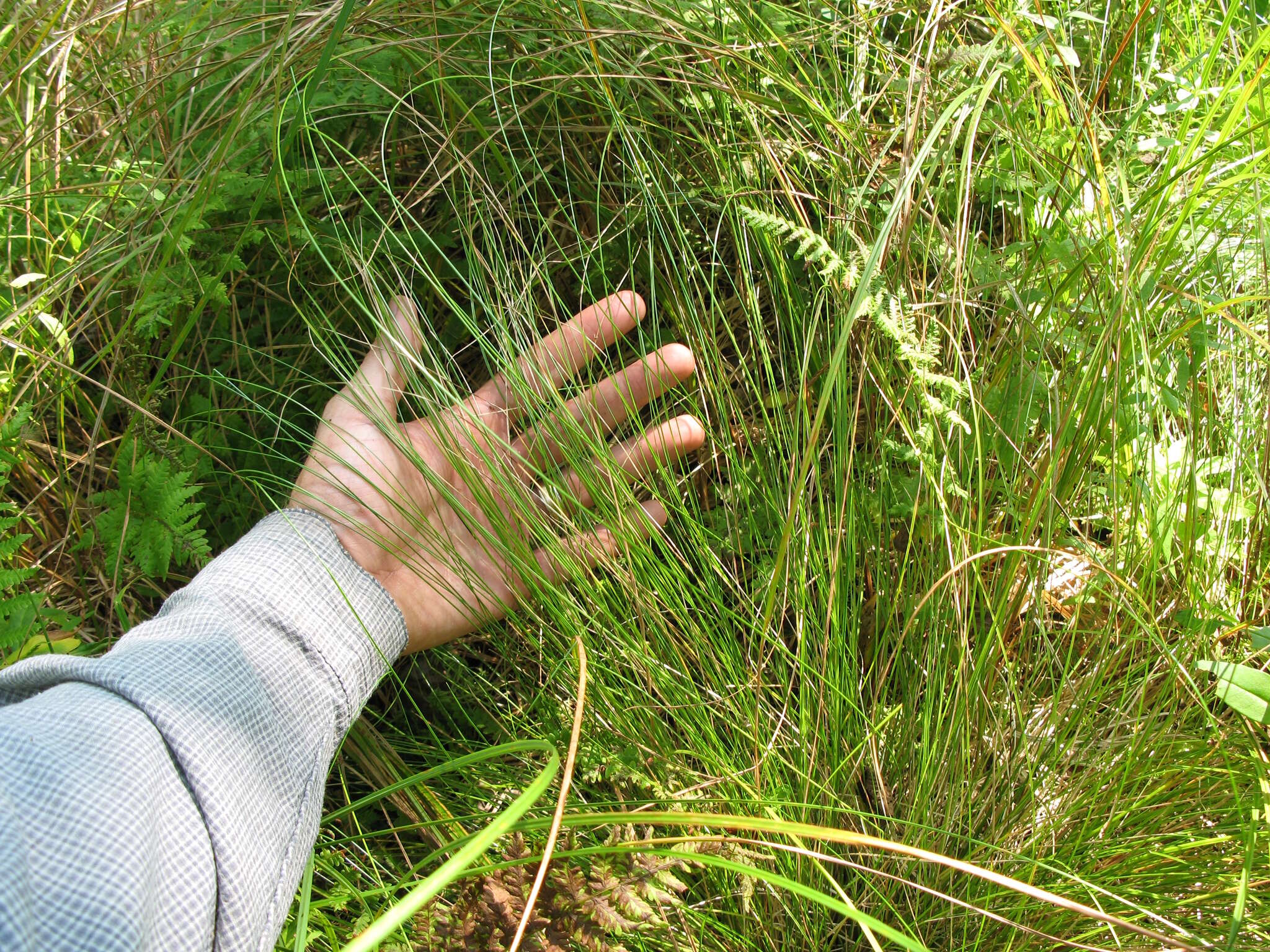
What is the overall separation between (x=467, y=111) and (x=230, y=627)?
870mm

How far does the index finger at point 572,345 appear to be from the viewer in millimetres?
1297

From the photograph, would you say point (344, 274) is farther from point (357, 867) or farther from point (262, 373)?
point (357, 867)

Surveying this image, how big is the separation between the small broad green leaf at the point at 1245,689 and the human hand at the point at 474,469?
729mm

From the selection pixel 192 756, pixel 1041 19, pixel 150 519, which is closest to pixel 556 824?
pixel 192 756

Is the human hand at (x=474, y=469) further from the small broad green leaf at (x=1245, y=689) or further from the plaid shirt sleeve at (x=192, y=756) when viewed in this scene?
the small broad green leaf at (x=1245, y=689)

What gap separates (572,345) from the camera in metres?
1.34

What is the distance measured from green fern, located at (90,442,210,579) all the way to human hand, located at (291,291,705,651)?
19 centimetres

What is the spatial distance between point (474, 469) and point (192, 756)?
0.51 m

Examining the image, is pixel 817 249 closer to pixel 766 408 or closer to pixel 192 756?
pixel 766 408

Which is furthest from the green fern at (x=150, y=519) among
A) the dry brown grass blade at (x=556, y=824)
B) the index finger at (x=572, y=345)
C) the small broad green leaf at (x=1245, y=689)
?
the small broad green leaf at (x=1245, y=689)

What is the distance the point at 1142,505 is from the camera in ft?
4.13

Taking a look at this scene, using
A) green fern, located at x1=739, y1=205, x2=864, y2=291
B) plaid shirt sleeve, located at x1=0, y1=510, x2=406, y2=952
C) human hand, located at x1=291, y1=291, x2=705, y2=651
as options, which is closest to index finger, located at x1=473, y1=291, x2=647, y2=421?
human hand, located at x1=291, y1=291, x2=705, y2=651

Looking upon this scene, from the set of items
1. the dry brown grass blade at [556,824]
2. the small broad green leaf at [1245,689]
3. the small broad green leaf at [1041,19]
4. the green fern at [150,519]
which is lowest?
the small broad green leaf at [1245,689]

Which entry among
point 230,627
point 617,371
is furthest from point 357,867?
point 617,371
